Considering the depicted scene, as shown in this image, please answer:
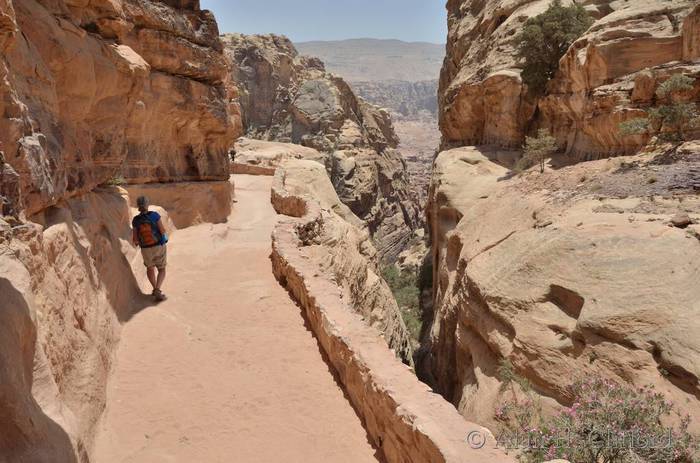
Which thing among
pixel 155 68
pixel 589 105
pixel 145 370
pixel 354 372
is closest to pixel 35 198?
pixel 145 370

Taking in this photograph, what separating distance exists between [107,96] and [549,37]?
1617 cm

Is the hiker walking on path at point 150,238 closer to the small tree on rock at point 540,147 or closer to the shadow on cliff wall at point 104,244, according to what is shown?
the shadow on cliff wall at point 104,244

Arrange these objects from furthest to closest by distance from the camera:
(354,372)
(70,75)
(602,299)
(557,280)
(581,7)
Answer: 1. (581,7)
2. (557,280)
3. (602,299)
4. (70,75)
5. (354,372)

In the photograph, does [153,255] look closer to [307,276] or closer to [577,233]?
[307,276]

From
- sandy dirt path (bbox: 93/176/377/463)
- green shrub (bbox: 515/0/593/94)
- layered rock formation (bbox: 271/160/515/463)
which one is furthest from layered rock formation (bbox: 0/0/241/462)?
green shrub (bbox: 515/0/593/94)

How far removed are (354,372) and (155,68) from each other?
11.4 m

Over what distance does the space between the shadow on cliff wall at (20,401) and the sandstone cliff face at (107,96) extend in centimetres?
128

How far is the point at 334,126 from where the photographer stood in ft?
134

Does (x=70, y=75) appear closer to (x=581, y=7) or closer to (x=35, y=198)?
(x=35, y=198)

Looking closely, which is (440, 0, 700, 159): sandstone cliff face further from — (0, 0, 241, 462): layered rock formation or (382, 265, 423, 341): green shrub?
(0, 0, 241, 462): layered rock formation

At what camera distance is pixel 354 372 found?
482cm

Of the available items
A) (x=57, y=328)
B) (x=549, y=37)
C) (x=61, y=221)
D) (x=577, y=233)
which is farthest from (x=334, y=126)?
(x=57, y=328)

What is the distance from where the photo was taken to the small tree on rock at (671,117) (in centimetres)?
1109

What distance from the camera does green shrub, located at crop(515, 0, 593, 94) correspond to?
17.2 metres
